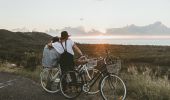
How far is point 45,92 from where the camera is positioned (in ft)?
42.8

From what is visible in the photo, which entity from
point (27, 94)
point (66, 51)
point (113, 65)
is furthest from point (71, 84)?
point (113, 65)

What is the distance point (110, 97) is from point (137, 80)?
3.41 metres

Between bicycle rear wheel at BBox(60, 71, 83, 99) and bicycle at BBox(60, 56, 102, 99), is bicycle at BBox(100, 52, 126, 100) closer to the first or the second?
bicycle at BBox(60, 56, 102, 99)

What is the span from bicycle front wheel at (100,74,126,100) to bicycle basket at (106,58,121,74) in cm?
21

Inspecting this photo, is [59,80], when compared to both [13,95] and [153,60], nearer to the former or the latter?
[13,95]

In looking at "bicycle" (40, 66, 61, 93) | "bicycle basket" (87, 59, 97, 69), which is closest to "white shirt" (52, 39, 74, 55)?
"bicycle" (40, 66, 61, 93)

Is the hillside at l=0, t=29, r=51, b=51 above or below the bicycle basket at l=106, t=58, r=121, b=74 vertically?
below

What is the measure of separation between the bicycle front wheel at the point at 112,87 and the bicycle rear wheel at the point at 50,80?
2.39 m

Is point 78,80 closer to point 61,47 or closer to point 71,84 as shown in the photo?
point 71,84

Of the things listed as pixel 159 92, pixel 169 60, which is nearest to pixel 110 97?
pixel 159 92

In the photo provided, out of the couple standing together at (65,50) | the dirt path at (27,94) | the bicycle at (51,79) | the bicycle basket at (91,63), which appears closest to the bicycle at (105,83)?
the bicycle basket at (91,63)

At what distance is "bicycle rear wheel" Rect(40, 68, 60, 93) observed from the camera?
12.8 meters

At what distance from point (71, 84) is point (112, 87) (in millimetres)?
1559

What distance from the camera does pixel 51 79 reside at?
42.7 ft
